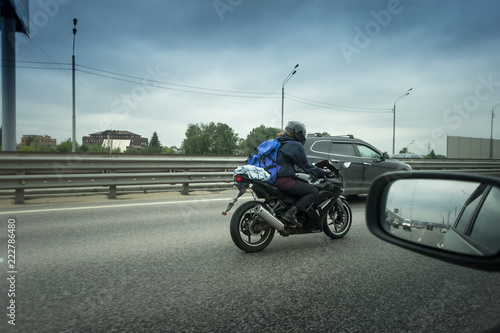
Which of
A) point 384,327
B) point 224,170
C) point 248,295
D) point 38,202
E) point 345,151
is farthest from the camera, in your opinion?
point 224,170

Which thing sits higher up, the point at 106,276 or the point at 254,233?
the point at 254,233

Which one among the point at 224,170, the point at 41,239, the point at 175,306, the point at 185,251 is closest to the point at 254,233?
the point at 185,251

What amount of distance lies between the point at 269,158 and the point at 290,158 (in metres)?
0.28

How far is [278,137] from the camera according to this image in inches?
175

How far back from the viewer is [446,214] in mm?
1391

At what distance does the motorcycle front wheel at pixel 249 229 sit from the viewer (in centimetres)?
391

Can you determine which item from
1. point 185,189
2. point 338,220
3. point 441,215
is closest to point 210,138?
point 185,189

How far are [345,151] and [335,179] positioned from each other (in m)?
4.14

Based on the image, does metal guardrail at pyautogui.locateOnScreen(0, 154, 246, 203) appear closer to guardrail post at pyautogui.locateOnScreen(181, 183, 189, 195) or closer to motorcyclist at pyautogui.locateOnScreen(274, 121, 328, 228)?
guardrail post at pyautogui.locateOnScreen(181, 183, 189, 195)

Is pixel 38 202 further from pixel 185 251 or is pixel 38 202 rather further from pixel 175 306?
pixel 175 306

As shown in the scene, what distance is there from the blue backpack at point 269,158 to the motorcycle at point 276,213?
7.5 inches

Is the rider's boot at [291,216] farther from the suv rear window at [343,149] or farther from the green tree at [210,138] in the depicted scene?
the green tree at [210,138]

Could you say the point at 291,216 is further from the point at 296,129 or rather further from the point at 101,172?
the point at 101,172

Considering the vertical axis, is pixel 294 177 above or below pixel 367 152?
below
